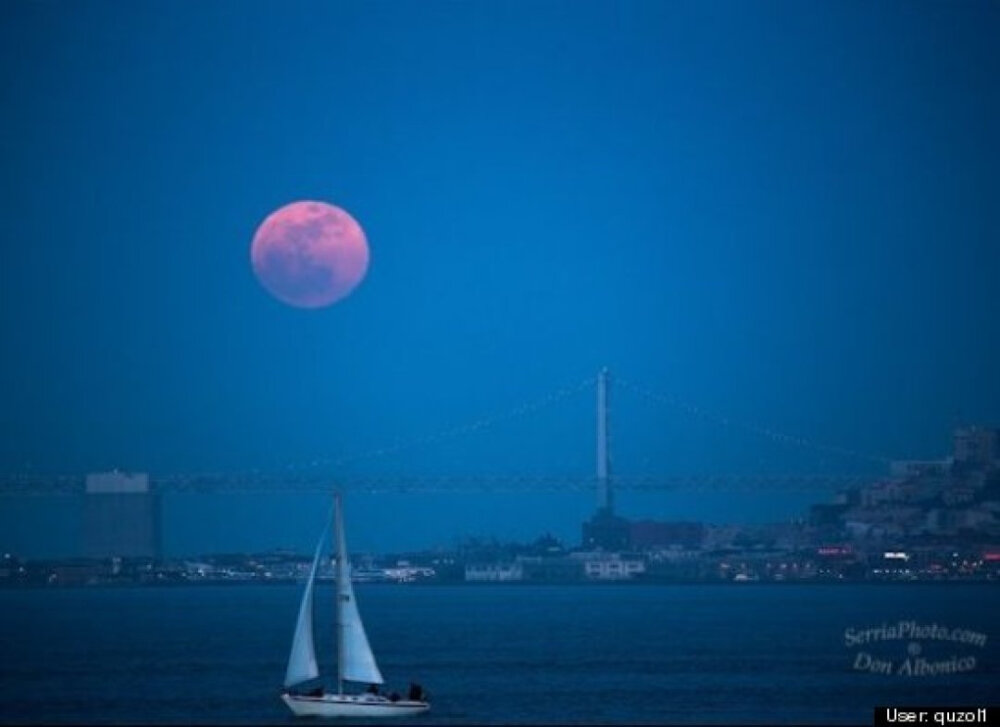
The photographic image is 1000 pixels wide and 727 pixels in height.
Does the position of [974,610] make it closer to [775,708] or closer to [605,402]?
[775,708]

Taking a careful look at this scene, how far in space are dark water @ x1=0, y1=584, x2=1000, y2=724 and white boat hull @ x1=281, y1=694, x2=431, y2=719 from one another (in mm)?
348

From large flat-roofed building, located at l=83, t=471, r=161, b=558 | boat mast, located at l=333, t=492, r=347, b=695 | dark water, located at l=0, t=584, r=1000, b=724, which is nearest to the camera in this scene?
boat mast, located at l=333, t=492, r=347, b=695

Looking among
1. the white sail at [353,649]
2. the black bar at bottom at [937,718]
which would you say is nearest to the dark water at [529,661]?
the white sail at [353,649]

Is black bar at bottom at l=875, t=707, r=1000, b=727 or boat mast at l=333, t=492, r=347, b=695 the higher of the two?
boat mast at l=333, t=492, r=347, b=695

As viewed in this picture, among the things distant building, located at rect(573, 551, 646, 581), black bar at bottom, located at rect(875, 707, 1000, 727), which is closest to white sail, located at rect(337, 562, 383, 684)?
black bar at bottom, located at rect(875, 707, 1000, 727)

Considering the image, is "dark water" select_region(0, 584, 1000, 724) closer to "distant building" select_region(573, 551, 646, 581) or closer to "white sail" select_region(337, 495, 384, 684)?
"white sail" select_region(337, 495, 384, 684)

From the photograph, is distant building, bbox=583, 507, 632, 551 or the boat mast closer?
the boat mast

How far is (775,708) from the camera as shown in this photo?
3828 cm

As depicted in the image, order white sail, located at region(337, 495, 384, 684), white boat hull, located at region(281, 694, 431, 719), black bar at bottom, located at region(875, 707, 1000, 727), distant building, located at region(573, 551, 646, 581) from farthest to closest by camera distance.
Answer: distant building, located at region(573, 551, 646, 581), white sail, located at region(337, 495, 384, 684), white boat hull, located at region(281, 694, 431, 719), black bar at bottom, located at region(875, 707, 1000, 727)

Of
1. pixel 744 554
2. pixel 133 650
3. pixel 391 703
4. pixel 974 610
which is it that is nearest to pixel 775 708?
pixel 391 703

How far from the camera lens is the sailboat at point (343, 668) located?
35062 millimetres

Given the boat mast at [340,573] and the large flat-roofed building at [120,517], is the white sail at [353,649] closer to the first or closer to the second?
the boat mast at [340,573]

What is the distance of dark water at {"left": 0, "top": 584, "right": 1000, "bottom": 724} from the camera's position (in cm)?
3844

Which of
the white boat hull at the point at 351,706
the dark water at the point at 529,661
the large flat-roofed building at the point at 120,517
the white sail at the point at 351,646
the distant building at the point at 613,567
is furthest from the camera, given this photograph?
the distant building at the point at 613,567
